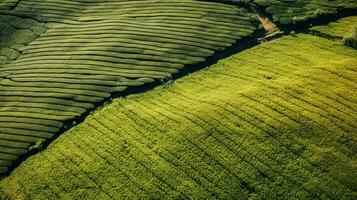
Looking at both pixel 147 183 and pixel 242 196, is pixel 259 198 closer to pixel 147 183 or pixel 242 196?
pixel 242 196

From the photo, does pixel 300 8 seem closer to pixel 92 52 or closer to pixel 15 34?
pixel 92 52

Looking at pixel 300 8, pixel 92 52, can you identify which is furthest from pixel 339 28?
pixel 92 52

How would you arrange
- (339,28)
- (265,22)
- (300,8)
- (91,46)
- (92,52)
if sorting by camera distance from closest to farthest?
1. (92,52)
2. (339,28)
3. (91,46)
4. (265,22)
5. (300,8)

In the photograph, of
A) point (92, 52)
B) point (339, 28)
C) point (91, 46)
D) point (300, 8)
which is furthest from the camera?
point (300, 8)

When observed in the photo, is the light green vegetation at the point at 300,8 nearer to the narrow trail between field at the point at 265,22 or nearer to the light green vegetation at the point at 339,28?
the narrow trail between field at the point at 265,22

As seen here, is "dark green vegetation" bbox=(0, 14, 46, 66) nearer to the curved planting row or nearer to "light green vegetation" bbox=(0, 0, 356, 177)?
"light green vegetation" bbox=(0, 0, 356, 177)

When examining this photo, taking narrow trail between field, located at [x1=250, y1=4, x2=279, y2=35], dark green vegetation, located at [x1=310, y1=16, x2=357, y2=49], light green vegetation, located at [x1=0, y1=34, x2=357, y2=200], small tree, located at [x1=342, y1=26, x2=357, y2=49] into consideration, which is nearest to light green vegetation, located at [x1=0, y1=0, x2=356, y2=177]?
narrow trail between field, located at [x1=250, y1=4, x2=279, y2=35]
